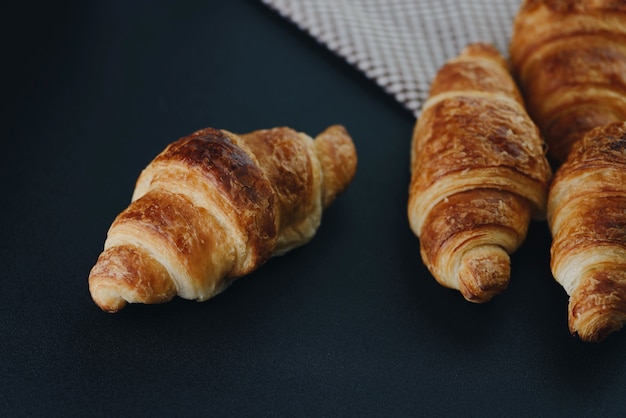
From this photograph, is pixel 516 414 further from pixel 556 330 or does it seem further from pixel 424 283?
pixel 424 283

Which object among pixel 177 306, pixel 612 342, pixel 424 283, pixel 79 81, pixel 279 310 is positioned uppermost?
pixel 79 81

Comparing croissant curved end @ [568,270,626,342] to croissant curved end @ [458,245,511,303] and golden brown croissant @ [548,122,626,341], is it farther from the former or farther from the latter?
croissant curved end @ [458,245,511,303]

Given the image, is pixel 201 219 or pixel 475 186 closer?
pixel 201 219

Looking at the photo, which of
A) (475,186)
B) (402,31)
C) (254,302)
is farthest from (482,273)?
(402,31)

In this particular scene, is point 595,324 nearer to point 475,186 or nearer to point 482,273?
point 482,273

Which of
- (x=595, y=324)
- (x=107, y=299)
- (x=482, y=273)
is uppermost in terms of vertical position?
(x=107, y=299)

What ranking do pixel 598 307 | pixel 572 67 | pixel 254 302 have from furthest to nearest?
pixel 572 67 → pixel 254 302 → pixel 598 307

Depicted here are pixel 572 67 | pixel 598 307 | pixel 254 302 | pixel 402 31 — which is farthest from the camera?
pixel 402 31

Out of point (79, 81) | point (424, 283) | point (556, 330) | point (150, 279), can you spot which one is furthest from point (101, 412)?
point (79, 81)
